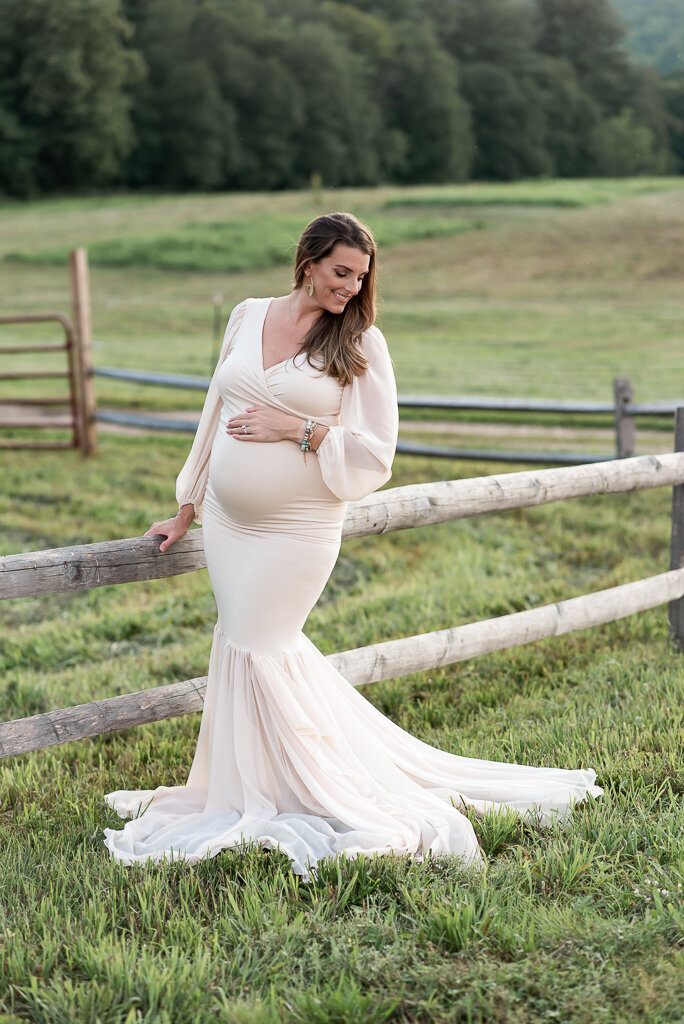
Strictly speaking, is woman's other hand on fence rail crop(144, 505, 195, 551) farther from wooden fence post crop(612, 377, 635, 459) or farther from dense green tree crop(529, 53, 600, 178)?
dense green tree crop(529, 53, 600, 178)

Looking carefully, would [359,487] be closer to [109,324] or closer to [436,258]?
[109,324]

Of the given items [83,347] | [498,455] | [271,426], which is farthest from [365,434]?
[83,347]

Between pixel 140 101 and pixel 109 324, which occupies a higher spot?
pixel 140 101

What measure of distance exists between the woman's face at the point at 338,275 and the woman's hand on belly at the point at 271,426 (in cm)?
36

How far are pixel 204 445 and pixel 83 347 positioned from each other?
8268 millimetres

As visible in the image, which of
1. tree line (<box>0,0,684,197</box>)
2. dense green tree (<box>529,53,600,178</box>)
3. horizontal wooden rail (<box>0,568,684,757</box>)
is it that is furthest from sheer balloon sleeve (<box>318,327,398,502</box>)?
dense green tree (<box>529,53,600,178</box>)

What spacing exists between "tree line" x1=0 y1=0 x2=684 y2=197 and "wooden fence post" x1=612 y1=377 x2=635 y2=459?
45073mm

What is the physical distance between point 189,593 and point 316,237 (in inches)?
161

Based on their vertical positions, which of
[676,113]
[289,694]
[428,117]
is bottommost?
[289,694]

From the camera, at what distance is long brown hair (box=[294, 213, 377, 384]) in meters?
3.01

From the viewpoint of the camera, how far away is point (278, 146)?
55.7 m

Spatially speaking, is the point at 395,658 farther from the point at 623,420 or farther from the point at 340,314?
the point at 623,420

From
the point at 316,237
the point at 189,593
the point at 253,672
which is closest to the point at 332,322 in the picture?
the point at 316,237

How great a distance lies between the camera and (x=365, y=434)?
10.0ft
